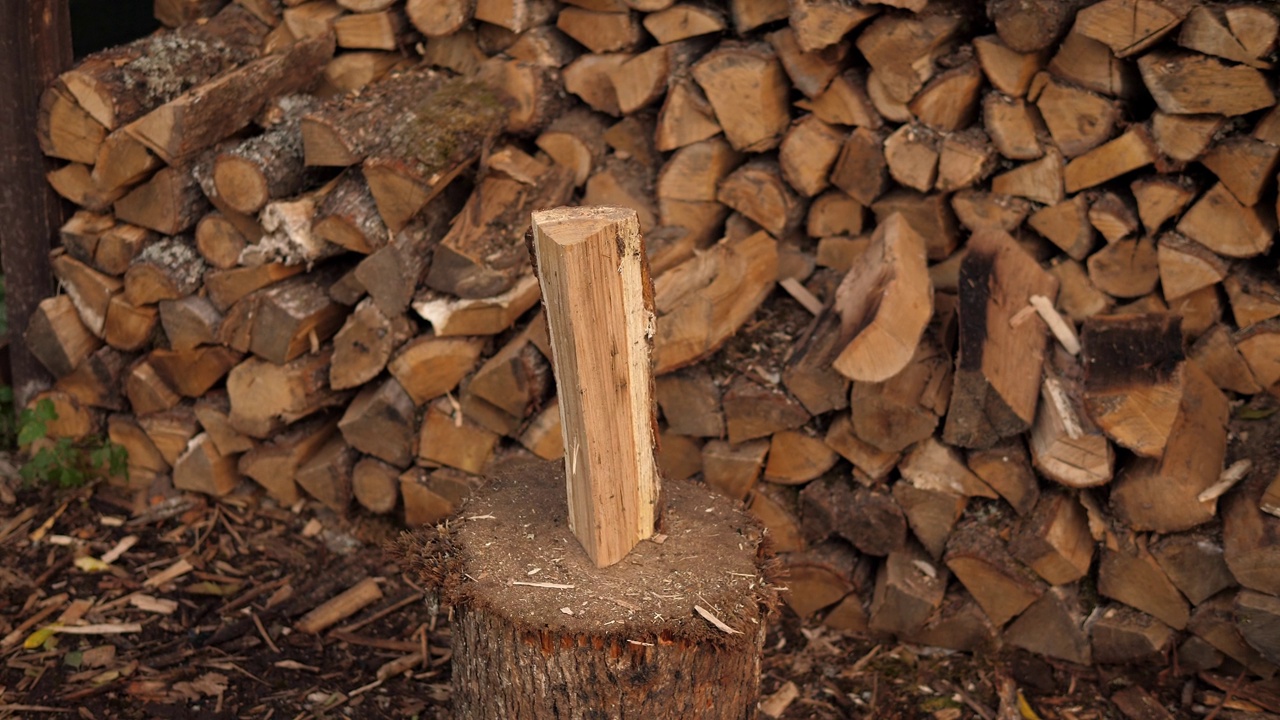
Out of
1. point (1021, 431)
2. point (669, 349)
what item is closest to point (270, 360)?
point (669, 349)

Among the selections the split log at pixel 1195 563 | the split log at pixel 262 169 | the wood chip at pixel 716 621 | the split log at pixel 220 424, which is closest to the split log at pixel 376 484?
the split log at pixel 220 424

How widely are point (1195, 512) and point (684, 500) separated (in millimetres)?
1336

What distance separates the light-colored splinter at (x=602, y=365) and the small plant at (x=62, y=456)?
2278 millimetres

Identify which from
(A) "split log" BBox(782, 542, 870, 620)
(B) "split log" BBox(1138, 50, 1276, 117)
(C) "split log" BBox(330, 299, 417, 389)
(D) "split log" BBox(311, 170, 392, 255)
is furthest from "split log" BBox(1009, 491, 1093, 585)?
(D) "split log" BBox(311, 170, 392, 255)

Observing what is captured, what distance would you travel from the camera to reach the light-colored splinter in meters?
2.15

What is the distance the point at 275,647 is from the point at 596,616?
5.09 ft

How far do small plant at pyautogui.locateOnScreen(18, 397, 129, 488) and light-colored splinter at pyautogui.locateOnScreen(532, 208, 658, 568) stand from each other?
228 cm

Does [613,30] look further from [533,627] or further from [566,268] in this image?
[533,627]

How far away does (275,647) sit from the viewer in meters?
3.36

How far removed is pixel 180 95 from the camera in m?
3.60

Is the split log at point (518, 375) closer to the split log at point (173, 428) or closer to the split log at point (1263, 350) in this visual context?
the split log at point (173, 428)

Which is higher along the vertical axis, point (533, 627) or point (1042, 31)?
point (1042, 31)

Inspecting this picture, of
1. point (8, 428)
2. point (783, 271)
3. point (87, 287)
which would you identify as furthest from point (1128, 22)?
point (8, 428)

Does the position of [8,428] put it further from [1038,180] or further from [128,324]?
[1038,180]
